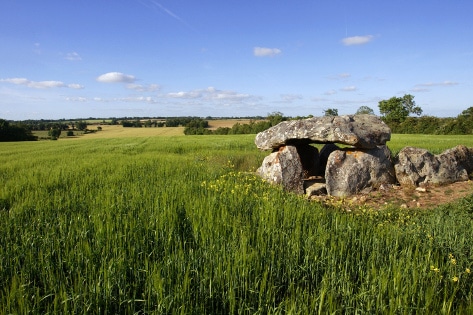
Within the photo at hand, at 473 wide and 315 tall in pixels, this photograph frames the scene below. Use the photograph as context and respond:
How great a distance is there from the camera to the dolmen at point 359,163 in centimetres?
948

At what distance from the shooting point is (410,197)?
28.0ft

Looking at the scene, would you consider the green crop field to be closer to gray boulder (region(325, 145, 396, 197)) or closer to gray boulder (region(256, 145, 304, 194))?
gray boulder (region(325, 145, 396, 197))

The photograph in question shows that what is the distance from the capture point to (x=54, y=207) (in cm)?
585

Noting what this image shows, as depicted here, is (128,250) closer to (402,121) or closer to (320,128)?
(320,128)

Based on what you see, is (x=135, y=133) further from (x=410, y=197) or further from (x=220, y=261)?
(x=220, y=261)

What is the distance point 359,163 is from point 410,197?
1819mm

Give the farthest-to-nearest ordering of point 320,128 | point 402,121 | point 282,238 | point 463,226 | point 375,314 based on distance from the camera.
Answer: point 402,121 < point 320,128 < point 463,226 < point 282,238 < point 375,314

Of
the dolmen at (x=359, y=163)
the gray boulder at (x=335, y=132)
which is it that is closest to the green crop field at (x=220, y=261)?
the dolmen at (x=359, y=163)

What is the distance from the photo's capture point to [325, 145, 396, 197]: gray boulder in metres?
→ 9.36

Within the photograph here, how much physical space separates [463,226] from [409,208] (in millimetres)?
2355

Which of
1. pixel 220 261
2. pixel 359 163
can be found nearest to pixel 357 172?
pixel 359 163

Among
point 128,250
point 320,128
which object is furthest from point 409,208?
point 128,250

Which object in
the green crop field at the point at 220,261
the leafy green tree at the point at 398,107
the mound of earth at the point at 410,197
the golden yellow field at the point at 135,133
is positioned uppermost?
the leafy green tree at the point at 398,107

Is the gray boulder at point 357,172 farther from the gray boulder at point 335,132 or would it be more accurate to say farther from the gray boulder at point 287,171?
the gray boulder at point 287,171
